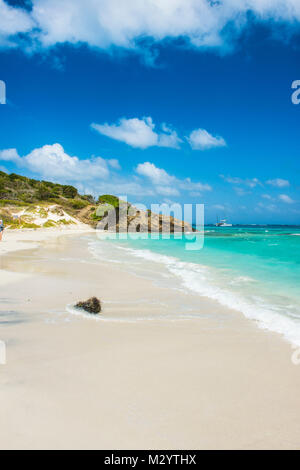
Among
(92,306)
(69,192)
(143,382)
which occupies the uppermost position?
(69,192)

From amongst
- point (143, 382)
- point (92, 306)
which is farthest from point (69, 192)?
point (143, 382)

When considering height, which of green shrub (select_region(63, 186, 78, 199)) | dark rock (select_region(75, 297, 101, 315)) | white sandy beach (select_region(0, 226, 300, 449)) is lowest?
white sandy beach (select_region(0, 226, 300, 449))

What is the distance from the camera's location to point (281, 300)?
6.58 metres

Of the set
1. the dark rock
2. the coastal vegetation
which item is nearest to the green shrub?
the coastal vegetation

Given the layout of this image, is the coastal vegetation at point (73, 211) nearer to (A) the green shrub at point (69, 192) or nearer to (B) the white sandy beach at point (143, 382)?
(A) the green shrub at point (69, 192)

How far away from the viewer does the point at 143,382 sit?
270cm

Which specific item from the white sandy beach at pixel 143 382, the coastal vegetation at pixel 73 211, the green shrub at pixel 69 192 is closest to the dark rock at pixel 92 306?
the white sandy beach at pixel 143 382

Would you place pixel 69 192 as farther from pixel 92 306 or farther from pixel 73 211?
pixel 92 306

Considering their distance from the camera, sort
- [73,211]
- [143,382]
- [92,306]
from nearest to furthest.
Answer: [143,382]
[92,306]
[73,211]

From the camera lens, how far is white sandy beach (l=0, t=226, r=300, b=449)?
78.3 inches

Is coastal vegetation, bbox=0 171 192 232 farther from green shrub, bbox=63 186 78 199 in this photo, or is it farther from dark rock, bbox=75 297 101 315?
dark rock, bbox=75 297 101 315

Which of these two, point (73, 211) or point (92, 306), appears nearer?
point (92, 306)

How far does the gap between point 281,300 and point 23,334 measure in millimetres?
5939

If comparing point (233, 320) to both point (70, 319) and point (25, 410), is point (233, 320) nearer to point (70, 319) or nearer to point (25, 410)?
point (70, 319)
